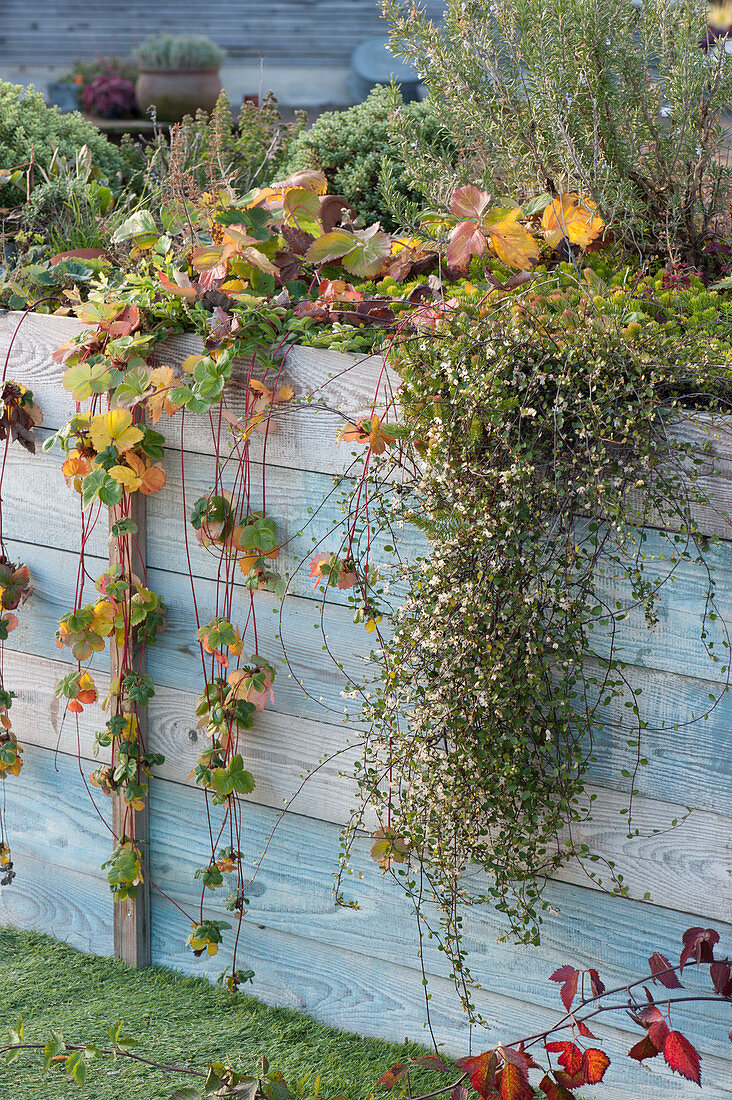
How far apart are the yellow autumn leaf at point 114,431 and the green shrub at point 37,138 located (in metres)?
1.34

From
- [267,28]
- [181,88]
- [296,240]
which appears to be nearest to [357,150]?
[296,240]

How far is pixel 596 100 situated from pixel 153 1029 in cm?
193

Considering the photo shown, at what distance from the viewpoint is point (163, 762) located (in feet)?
6.29

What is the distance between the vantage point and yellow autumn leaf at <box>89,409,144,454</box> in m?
1.67

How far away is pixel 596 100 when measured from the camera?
177 centimetres

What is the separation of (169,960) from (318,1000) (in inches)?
14.0

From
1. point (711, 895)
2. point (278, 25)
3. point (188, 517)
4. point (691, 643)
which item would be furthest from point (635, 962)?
point (278, 25)

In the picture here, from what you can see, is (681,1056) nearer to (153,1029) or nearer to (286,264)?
(153,1029)

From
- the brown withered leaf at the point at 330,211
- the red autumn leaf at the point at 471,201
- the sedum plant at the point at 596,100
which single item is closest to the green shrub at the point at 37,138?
the brown withered leaf at the point at 330,211

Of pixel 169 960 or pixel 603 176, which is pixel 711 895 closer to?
pixel 169 960

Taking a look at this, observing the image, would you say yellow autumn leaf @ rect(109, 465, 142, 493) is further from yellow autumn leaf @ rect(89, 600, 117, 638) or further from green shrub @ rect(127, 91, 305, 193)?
green shrub @ rect(127, 91, 305, 193)

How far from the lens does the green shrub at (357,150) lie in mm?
2840

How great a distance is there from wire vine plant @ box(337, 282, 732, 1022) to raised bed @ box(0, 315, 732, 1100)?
3cm

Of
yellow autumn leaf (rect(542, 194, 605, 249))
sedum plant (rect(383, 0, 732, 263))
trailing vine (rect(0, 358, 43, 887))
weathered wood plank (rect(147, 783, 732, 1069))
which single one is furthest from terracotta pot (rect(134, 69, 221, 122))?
weathered wood plank (rect(147, 783, 732, 1069))
